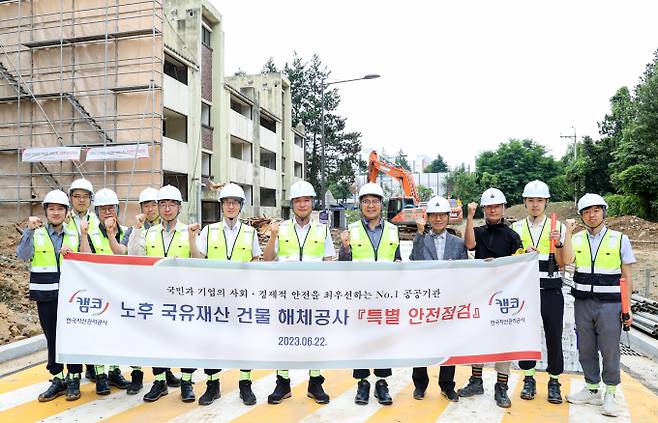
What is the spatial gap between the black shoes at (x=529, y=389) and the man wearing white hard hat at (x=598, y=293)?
1.11ft

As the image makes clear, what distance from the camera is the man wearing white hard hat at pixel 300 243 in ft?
16.5

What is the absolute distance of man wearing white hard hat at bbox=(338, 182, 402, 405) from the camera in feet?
16.4

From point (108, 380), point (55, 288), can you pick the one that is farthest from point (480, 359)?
point (55, 288)

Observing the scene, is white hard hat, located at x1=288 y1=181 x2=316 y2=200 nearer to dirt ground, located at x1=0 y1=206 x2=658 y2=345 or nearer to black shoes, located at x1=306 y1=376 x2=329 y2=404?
black shoes, located at x1=306 y1=376 x2=329 y2=404

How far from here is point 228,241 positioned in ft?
16.8

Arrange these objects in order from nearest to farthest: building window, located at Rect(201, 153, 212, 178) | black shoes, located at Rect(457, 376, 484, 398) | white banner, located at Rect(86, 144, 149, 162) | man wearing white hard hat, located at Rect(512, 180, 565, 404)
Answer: man wearing white hard hat, located at Rect(512, 180, 565, 404) → black shoes, located at Rect(457, 376, 484, 398) → white banner, located at Rect(86, 144, 149, 162) → building window, located at Rect(201, 153, 212, 178)

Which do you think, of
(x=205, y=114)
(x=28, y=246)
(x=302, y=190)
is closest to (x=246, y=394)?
(x=302, y=190)

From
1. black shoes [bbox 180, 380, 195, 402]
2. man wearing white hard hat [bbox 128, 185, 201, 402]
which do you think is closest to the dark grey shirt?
man wearing white hard hat [bbox 128, 185, 201, 402]

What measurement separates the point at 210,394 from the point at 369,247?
2.13 metres

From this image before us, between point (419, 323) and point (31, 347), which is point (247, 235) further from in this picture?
point (31, 347)

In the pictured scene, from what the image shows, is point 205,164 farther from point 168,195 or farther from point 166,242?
point 166,242

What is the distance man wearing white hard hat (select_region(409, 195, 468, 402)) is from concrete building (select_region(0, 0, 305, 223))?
597 inches

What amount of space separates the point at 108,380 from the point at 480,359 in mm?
3884

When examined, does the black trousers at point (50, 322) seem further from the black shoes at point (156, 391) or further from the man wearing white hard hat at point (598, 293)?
the man wearing white hard hat at point (598, 293)
